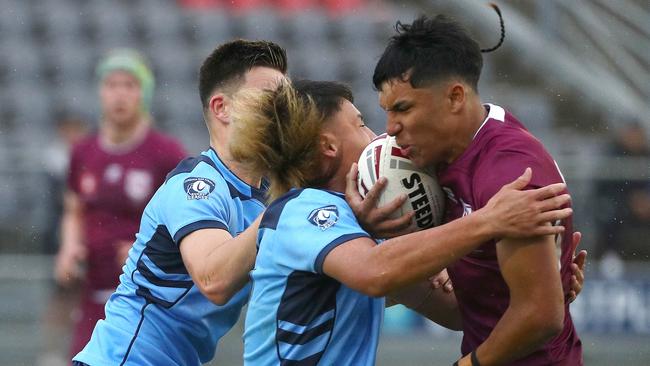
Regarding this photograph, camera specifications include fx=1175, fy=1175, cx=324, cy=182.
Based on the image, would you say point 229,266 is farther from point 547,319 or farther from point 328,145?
point 547,319

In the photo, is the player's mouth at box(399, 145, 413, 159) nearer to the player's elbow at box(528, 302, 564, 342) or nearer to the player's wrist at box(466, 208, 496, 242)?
the player's wrist at box(466, 208, 496, 242)

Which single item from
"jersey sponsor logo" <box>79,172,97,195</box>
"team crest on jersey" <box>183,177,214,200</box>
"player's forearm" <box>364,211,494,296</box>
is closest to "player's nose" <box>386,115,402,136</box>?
"player's forearm" <box>364,211,494,296</box>

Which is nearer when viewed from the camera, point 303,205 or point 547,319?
point 547,319

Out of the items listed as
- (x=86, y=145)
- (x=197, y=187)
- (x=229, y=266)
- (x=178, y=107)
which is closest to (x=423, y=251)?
(x=229, y=266)

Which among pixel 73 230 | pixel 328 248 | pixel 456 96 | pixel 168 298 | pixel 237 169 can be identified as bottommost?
pixel 73 230

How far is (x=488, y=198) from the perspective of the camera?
11.2 ft

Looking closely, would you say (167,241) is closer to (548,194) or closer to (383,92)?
(383,92)

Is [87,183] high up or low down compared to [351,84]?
up

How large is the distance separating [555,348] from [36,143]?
9901 millimetres

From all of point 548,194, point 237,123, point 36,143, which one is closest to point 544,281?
point 548,194

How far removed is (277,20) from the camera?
14492 millimetres

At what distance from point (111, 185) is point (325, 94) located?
447 centimetres

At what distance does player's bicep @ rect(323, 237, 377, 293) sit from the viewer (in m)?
3.44

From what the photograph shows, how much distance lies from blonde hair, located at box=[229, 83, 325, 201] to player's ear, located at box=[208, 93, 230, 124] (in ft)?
2.97
